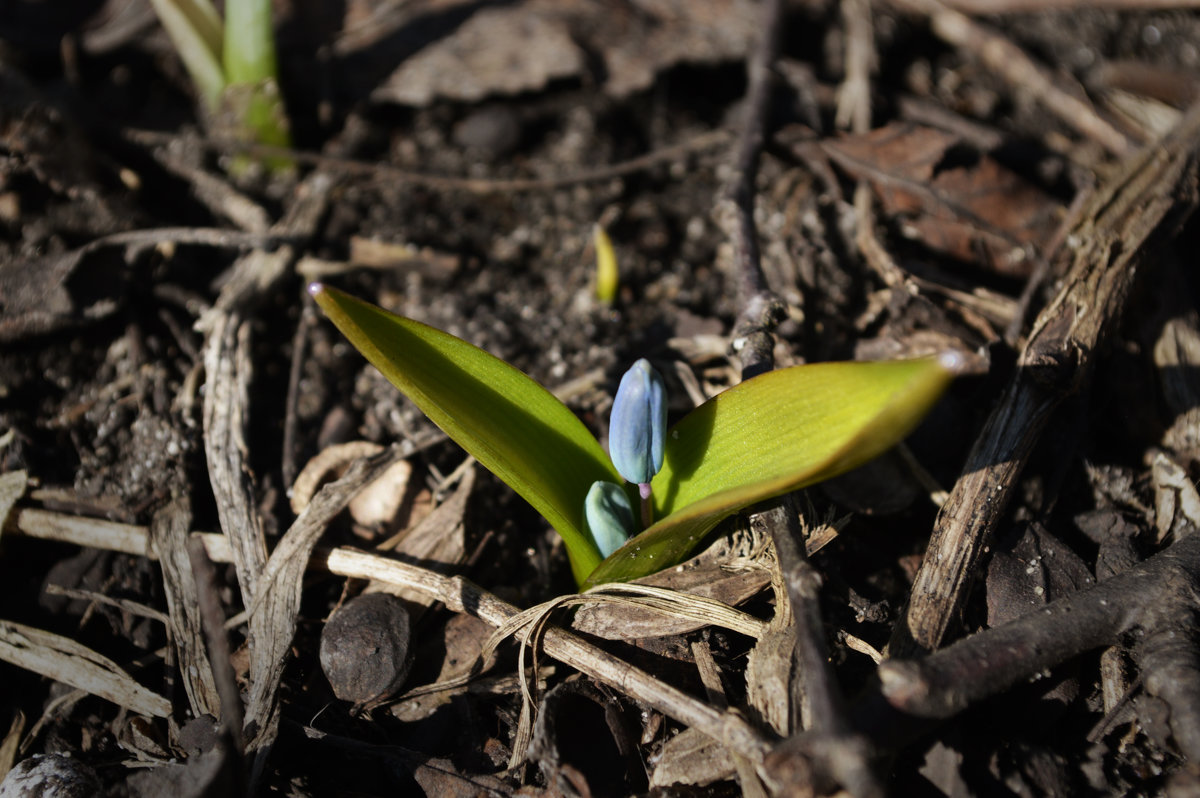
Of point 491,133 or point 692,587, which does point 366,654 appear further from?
point 491,133

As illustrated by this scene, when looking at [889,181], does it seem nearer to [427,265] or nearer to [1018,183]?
[1018,183]

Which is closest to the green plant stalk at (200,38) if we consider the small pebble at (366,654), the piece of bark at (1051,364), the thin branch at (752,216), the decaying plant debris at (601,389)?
the decaying plant debris at (601,389)

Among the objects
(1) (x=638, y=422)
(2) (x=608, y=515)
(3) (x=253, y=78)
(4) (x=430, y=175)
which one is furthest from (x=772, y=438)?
(3) (x=253, y=78)

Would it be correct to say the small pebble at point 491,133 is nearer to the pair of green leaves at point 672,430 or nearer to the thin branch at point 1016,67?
the pair of green leaves at point 672,430

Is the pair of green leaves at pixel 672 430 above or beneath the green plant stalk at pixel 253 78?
beneath

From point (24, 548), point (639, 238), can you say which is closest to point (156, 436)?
point (24, 548)

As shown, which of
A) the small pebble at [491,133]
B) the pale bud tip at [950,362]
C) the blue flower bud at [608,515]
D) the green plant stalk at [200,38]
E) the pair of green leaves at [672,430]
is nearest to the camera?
the pale bud tip at [950,362]
